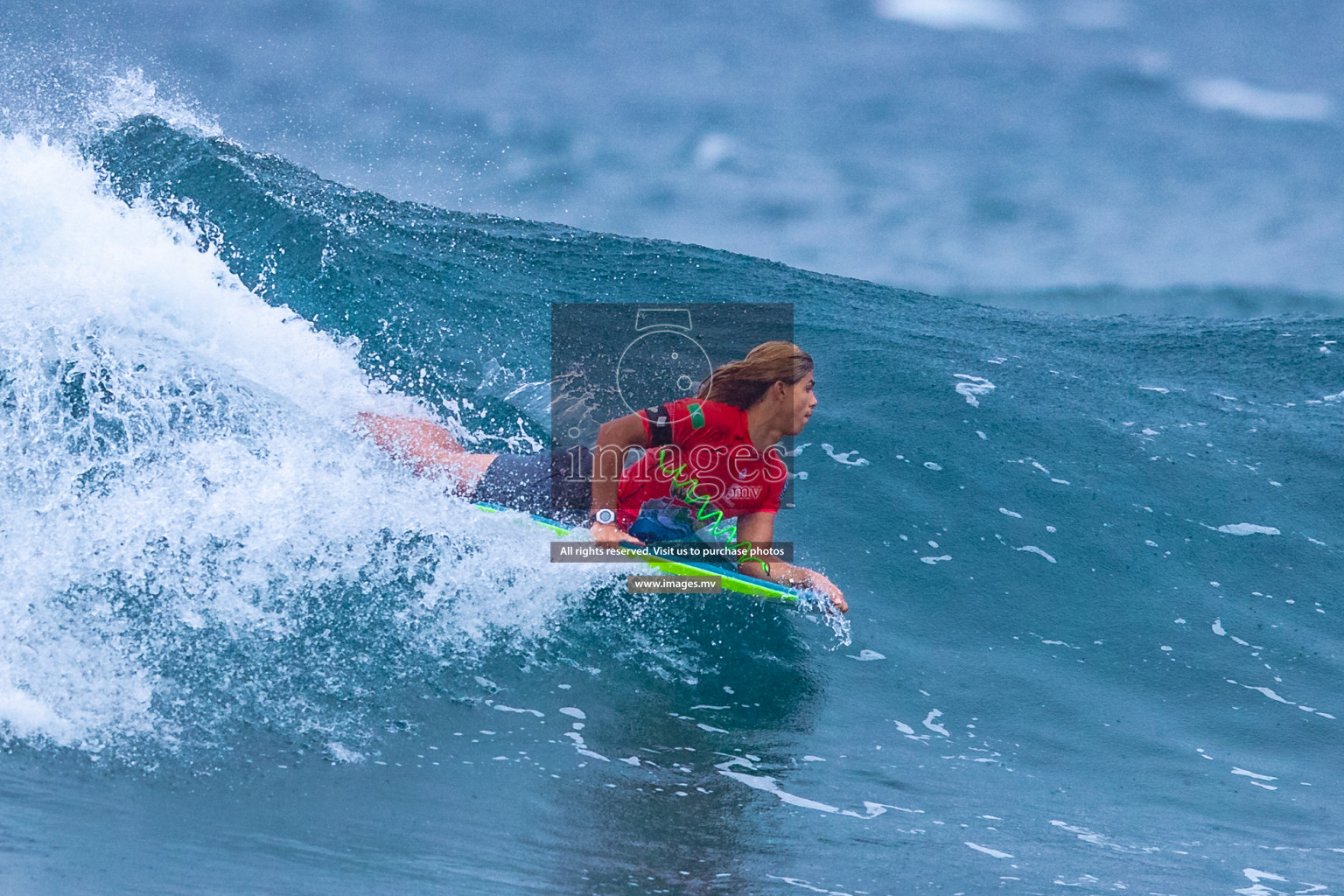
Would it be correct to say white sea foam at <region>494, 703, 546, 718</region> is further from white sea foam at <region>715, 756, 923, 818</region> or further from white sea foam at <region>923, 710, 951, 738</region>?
white sea foam at <region>923, 710, 951, 738</region>

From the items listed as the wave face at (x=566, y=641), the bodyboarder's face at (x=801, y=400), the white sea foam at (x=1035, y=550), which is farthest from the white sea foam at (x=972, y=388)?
the bodyboarder's face at (x=801, y=400)

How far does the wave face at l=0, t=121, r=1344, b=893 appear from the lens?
440 centimetres

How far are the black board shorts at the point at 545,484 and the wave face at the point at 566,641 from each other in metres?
0.14

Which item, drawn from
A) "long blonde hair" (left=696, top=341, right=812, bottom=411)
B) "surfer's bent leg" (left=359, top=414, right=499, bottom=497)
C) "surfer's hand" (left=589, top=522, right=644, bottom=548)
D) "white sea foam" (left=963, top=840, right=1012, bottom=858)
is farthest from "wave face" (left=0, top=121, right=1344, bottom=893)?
"long blonde hair" (left=696, top=341, right=812, bottom=411)

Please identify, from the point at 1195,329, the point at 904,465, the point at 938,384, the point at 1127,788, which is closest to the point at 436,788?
the point at 1127,788

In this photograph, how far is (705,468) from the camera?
547 cm

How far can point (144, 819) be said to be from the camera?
411 cm

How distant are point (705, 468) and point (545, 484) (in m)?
0.94

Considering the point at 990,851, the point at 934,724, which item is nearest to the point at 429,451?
the point at 934,724

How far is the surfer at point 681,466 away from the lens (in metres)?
5.31

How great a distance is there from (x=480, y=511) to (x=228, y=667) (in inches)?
58.9

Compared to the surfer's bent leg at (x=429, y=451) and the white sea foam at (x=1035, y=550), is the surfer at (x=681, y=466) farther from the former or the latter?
the white sea foam at (x=1035, y=550)

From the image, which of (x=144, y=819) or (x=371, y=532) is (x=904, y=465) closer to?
(x=371, y=532)

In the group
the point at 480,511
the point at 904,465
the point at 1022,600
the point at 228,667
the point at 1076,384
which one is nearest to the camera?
the point at 228,667
